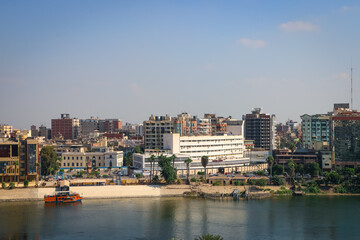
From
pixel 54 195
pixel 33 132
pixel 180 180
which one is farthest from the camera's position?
pixel 33 132

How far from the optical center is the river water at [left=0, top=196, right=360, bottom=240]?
1608 inches

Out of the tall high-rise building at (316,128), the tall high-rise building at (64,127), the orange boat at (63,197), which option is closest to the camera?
the orange boat at (63,197)

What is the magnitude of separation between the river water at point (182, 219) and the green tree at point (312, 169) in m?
9.73

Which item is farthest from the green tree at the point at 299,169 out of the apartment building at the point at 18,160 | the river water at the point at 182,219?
the apartment building at the point at 18,160

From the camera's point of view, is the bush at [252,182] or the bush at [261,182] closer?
the bush at [261,182]

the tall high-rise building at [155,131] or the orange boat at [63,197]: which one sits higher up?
the tall high-rise building at [155,131]

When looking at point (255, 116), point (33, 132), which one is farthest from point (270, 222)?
point (33, 132)

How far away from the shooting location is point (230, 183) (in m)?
64.4

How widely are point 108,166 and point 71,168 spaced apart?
559cm

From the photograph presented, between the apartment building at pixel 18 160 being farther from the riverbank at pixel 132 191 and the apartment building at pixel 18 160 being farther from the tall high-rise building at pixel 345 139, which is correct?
the tall high-rise building at pixel 345 139

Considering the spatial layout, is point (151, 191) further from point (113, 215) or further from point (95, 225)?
point (95, 225)

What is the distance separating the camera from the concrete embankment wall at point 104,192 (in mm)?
56125

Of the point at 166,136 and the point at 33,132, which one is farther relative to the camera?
the point at 33,132

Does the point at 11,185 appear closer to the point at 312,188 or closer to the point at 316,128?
the point at 312,188
